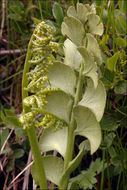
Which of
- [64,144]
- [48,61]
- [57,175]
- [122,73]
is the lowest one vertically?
[57,175]

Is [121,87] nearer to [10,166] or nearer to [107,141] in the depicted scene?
[107,141]

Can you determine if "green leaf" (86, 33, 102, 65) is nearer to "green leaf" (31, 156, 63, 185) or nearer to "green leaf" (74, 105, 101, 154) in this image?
"green leaf" (74, 105, 101, 154)

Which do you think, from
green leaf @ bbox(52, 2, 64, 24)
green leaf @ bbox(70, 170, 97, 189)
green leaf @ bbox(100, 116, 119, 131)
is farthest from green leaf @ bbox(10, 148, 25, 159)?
green leaf @ bbox(52, 2, 64, 24)

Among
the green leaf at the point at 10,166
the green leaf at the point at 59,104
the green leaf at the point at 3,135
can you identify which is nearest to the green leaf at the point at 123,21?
the green leaf at the point at 59,104

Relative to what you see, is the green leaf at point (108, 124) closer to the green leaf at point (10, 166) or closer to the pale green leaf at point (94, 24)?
the pale green leaf at point (94, 24)

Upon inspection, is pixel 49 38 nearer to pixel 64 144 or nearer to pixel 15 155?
Answer: pixel 64 144

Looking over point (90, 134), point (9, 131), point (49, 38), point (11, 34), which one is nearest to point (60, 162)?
point (90, 134)
